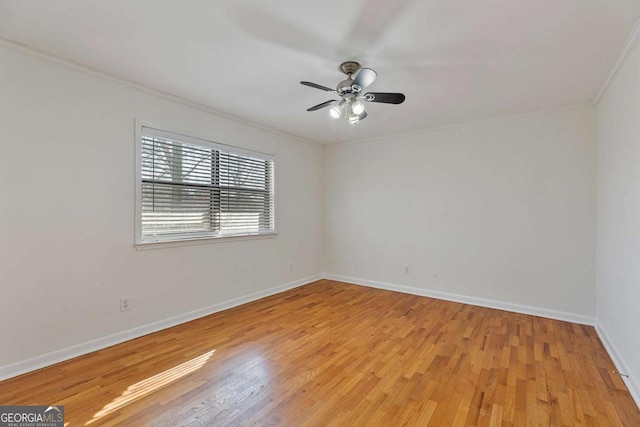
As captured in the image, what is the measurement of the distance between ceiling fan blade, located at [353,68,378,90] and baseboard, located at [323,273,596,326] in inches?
128

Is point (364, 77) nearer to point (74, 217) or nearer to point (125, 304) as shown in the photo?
point (74, 217)

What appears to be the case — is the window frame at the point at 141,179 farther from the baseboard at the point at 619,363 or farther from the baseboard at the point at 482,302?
the baseboard at the point at 619,363

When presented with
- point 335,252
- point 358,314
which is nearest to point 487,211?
point 358,314

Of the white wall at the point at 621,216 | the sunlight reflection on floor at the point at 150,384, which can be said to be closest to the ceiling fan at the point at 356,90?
the white wall at the point at 621,216

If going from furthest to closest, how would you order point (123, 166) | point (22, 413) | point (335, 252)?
point (335, 252)
point (123, 166)
point (22, 413)

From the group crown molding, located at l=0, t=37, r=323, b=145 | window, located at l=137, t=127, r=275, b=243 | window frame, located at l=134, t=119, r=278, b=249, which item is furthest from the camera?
window, located at l=137, t=127, r=275, b=243

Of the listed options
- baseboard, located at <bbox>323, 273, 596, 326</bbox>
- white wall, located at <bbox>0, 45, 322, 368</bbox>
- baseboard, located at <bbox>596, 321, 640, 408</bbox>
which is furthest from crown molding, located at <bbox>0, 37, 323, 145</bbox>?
baseboard, located at <bbox>596, 321, 640, 408</bbox>

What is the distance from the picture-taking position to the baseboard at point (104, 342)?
2285mm

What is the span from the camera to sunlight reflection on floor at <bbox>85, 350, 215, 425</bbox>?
1897 mm

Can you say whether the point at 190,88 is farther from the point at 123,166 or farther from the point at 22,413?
the point at 22,413

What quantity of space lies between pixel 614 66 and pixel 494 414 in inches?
113

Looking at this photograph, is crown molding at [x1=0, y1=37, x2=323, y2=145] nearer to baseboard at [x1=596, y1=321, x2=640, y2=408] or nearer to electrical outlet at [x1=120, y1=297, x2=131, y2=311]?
electrical outlet at [x1=120, y1=297, x2=131, y2=311]

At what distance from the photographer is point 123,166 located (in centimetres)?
289

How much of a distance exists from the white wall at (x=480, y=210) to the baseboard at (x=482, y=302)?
4 cm
